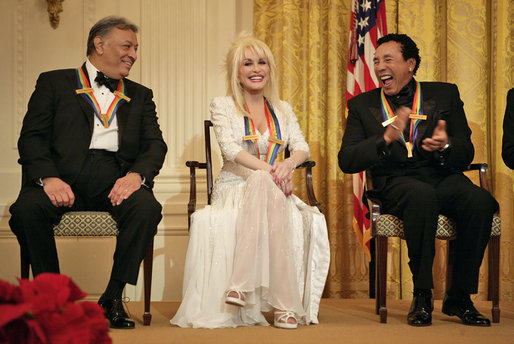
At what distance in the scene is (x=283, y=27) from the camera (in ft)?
16.4

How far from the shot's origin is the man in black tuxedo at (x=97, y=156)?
3273 millimetres

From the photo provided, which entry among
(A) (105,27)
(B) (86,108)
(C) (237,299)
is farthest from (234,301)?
(A) (105,27)

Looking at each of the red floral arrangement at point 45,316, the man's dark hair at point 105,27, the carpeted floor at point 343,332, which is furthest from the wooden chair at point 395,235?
the red floral arrangement at point 45,316

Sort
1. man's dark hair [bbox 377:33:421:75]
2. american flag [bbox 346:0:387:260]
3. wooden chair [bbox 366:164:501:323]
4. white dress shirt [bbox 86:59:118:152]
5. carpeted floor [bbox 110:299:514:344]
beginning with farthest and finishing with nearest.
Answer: american flag [bbox 346:0:387:260] → man's dark hair [bbox 377:33:421:75] → white dress shirt [bbox 86:59:118:152] → wooden chair [bbox 366:164:501:323] → carpeted floor [bbox 110:299:514:344]

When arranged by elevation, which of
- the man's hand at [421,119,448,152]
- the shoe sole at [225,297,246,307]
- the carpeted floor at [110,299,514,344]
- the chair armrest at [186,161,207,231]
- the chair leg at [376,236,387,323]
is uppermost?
the man's hand at [421,119,448,152]

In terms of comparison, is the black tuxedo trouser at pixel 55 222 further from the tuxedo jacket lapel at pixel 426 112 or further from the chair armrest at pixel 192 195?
the tuxedo jacket lapel at pixel 426 112

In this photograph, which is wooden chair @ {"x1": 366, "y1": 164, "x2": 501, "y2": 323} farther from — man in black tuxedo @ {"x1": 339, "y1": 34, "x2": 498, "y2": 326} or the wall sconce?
the wall sconce

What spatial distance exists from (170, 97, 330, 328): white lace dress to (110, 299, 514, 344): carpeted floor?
127 mm

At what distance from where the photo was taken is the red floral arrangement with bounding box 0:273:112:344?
1198mm

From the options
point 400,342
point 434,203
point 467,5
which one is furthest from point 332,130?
point 400,342

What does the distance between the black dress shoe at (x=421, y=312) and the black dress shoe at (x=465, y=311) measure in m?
0.18

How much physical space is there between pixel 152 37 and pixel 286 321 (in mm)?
2669

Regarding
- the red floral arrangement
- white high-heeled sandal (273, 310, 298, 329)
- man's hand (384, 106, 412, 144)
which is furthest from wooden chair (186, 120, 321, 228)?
the red floral arrangement

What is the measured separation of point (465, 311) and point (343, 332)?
69cm
